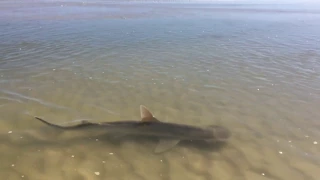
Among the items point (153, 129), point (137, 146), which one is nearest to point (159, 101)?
point (153, 129)

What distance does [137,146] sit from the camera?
564cm

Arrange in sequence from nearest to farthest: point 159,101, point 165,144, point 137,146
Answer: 1. point 165,144
2. point 137,146
3. point 159,101

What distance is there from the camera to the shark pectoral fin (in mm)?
5419

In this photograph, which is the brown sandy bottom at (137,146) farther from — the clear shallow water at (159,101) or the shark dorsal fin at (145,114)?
the shark dorsal fin at (145,114)

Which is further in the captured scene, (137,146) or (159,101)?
(159,101)

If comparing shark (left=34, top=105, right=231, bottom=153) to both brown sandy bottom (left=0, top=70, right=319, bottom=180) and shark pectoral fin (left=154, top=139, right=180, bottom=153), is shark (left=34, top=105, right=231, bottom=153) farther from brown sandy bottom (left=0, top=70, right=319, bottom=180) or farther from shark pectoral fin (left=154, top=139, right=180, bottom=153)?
brown sandy bottom (left=0, top=70, right=319, bottom=180)

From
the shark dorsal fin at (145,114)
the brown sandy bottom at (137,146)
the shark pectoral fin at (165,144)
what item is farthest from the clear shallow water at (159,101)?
the shark dorsal fin at (145,114)

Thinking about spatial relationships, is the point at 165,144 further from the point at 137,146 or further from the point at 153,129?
the point at 137,146

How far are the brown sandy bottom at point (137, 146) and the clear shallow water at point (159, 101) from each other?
21 millimetres

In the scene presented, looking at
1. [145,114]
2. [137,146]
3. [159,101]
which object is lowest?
[137,146]

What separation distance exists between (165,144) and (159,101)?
215 cm

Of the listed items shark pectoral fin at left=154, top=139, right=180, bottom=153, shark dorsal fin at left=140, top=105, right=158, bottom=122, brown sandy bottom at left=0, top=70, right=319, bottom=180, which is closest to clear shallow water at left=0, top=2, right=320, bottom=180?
brown sandy bottom at left=0, top=70, right=319, bottom=180

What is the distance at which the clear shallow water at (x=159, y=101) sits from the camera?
5.09 metres

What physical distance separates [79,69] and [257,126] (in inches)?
250
